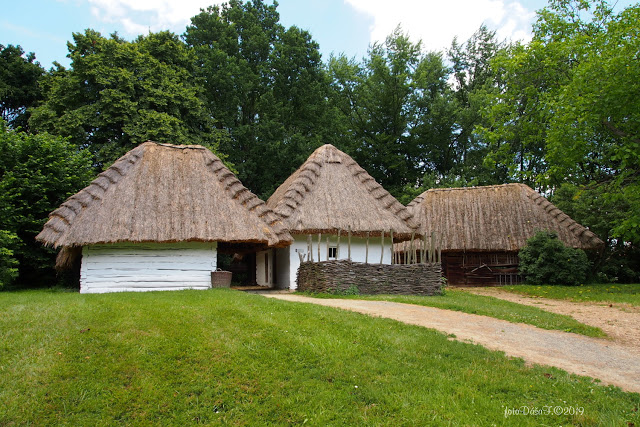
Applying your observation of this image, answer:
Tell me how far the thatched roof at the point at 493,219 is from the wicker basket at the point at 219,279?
11.2 m

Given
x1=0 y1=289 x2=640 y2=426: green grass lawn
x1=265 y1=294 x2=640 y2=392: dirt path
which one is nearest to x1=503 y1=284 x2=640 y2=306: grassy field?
x1=265 y1=294 x2=640 y2=392: dirt path

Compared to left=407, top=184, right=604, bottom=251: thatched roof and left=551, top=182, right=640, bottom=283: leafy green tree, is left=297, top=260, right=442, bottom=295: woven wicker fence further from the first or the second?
left=551, top=182, right=640, bottom=283: leafy green tree

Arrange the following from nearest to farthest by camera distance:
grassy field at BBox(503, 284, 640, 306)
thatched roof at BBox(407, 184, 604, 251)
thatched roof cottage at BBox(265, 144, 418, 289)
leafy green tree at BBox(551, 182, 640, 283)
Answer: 1. grassy field at BBox(503, 284, 640, 306)
2. thatched roof cottage at BBox(265, 144, 418, 289)
3. thatched roof at BBox(407, 184, 604, 251)
4. leafy green tree at BBox(551, 182, 640, 283)

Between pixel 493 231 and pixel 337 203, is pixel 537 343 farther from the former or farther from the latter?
pixel 493 231

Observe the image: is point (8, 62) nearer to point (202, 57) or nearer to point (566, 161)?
point (202, 57)

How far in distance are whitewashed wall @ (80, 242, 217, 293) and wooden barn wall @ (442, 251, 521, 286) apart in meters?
13.2

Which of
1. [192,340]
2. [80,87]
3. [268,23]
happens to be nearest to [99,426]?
[192,340]

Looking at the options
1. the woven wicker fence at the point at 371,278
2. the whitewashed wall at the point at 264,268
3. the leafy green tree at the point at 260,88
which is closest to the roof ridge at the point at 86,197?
the whitewashed wall at the point at 264,268

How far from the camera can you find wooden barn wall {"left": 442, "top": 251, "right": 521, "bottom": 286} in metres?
23.1

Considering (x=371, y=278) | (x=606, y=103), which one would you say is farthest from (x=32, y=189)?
(x=606, y=103)

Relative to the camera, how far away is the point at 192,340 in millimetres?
7516

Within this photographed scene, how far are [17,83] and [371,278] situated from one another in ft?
76.6

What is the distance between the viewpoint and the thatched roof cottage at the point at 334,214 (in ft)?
56.5

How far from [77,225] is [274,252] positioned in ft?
27.1
